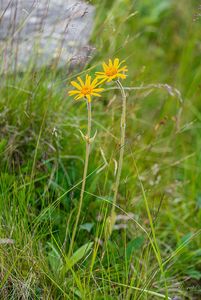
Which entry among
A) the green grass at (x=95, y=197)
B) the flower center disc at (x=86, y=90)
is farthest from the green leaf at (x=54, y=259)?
the flower center disc at (x=86, y=90)

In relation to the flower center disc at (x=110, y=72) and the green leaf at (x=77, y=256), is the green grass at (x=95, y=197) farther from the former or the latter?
the flower center disc at (x=110, y=72)

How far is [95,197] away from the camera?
2322mm

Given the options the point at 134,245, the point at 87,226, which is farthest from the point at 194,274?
the point at 87,226

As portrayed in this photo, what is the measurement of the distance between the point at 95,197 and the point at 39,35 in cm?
64

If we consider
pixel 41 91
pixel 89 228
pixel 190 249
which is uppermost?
pixel 41 91

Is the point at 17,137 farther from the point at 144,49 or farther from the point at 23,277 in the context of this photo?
the point at 144,49

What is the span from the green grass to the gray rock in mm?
75

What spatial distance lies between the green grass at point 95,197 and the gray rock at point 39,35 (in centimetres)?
7

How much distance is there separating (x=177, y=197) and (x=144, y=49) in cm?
143

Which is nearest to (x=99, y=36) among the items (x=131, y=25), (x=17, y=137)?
(x=17, y=137)

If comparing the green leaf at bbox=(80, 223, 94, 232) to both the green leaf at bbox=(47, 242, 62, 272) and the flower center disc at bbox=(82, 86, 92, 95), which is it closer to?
the green leaf at bbox=(47, 242, 62, 272)

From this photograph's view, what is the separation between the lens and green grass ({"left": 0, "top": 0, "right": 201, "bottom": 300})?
73.5 inches

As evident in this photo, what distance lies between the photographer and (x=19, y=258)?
1.88m

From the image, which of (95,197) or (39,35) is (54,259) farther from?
(39,35)
